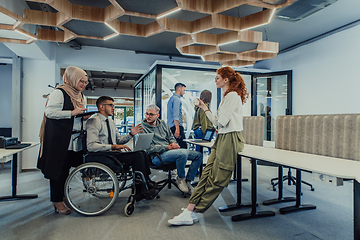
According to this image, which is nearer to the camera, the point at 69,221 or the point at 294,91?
Answer: the point at 69,221

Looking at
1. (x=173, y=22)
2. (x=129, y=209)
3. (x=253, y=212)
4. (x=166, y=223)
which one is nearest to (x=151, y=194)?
(x=129, y=209)

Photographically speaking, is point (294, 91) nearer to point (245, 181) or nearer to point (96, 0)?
point (245, 181)

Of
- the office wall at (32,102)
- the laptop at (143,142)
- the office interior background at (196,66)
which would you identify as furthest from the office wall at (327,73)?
the office wall at (32,102)

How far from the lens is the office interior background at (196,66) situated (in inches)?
178

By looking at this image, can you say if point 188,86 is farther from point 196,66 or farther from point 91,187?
point 91,187

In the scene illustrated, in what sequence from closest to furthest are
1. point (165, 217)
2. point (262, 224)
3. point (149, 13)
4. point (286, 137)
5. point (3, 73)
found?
point (262, 224), point (165, 217), point (286, 137), point (149, 13), point (3, 73)

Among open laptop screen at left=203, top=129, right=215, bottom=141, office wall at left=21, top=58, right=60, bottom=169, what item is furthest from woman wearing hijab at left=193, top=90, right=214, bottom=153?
office wall at left=21, top=58, right=60, bottom=169

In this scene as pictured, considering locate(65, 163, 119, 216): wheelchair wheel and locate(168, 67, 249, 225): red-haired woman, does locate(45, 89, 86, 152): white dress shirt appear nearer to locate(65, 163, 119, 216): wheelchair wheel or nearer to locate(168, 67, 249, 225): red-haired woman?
→ locate(65, 163, 119, 216): wheelchair wheel

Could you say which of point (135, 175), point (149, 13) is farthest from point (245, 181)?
point (149, 13)

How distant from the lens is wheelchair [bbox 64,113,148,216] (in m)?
2.22

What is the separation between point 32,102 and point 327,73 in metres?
6.89

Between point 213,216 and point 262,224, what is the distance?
488mm

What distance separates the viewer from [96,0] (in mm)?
3691

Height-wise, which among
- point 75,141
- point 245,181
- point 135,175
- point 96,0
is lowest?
point 245,181
